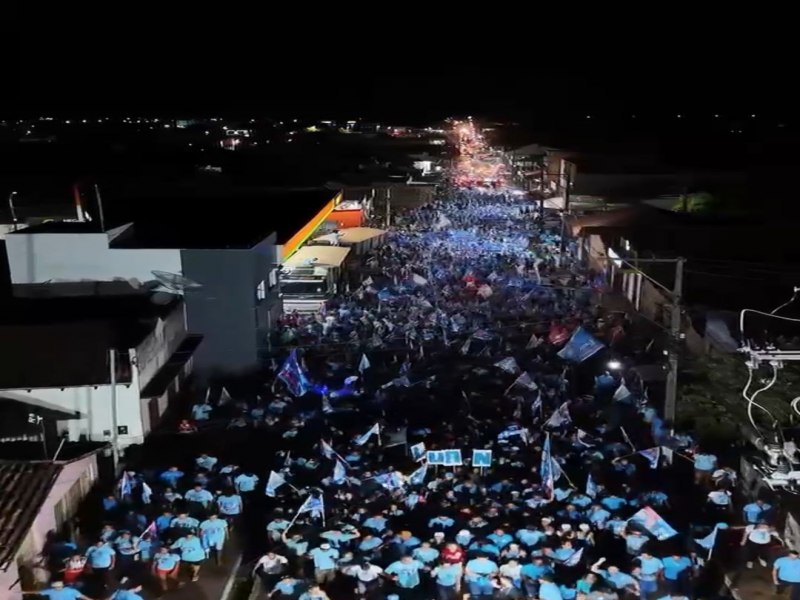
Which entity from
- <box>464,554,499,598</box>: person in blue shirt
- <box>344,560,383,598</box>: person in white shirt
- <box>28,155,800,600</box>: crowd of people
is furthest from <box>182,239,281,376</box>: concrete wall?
<box>464,554,499,598</box>: person in blue shirt

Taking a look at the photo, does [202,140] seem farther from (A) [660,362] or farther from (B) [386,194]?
(A) [660,362]

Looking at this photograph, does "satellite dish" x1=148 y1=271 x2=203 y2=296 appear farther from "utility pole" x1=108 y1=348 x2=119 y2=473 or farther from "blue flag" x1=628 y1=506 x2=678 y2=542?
"blue flag" x1=628 y1=506 x2=678 y2=542

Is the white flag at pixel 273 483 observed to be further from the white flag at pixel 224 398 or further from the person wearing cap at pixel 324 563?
the white flag at pixel 224 398

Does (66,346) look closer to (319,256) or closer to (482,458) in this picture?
(482,458)

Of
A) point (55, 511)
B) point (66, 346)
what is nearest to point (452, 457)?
point (55, 511)

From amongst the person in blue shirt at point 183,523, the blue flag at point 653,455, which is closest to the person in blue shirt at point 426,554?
the person in blue shirt at point 183,523
